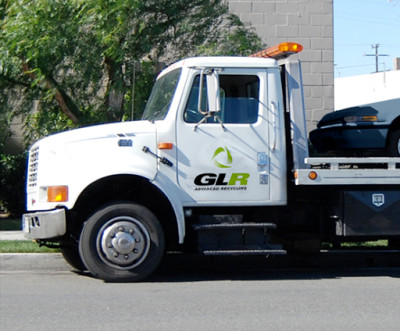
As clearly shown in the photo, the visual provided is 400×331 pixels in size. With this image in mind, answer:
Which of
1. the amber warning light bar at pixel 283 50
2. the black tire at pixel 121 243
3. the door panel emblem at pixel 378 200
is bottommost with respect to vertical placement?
the black tire at pixel 121 243

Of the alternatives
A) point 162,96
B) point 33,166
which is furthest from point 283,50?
point 33,166

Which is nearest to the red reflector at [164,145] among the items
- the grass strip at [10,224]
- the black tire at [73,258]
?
the black tire at [73,258]

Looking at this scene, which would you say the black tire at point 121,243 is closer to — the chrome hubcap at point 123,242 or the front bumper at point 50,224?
the chrome hubcap at point 123,242

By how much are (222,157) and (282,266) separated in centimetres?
222

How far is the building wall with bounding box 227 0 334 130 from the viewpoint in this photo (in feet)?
55.9

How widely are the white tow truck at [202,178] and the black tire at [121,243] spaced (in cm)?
1

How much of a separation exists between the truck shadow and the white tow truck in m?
0.68

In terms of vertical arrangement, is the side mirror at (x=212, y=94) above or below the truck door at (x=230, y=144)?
above

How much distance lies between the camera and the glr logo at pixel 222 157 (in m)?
9.13

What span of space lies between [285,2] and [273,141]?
8.61 meters

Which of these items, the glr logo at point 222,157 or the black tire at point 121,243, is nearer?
the black tire at point 121,243

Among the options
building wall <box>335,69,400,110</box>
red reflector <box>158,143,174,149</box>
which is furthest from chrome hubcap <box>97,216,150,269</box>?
building wall <box>335,69,400,110</box>

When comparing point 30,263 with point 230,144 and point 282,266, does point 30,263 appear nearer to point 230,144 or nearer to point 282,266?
point 230,144

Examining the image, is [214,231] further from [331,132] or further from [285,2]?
[285,2]
